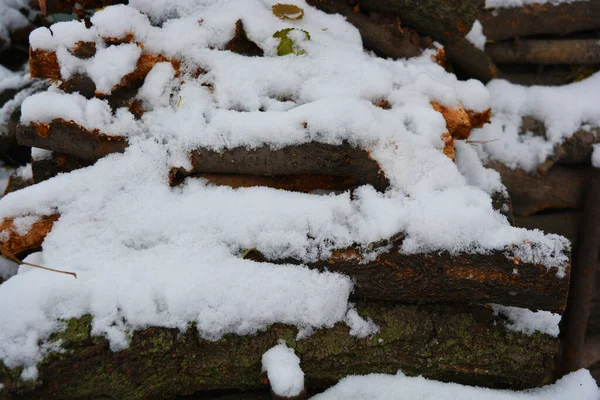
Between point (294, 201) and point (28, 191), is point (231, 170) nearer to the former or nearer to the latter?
point (294, 201)

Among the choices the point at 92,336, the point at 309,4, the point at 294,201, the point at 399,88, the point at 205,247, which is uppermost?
the point at 309,4

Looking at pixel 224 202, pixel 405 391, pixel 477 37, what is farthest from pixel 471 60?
pixel 405 391

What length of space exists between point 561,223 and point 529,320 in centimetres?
122

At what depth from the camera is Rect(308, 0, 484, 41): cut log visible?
2.26 metres

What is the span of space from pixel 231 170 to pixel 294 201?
0.99 feet

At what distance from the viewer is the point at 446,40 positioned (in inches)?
97.5

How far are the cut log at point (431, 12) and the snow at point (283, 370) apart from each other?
169 cm

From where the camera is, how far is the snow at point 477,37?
2613mm

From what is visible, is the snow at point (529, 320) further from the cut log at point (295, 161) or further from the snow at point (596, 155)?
the snow at point (596, 155)

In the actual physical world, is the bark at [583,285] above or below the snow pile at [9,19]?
below

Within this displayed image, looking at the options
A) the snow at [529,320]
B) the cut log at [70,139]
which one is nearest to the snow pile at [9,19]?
the cut log at [70,139]

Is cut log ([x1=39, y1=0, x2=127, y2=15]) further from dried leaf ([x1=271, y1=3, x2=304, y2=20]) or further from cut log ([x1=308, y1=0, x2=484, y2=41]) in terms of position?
cut log ([x1=308, y1=0, x2=484, y2=41])

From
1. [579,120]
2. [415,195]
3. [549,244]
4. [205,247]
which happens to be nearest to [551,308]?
[549,244]

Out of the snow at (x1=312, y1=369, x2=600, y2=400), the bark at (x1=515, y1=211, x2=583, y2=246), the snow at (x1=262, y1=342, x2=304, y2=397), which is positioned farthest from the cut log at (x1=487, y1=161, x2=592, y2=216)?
the snow at (x1=262, y1=342, x2=304, y2=397)
